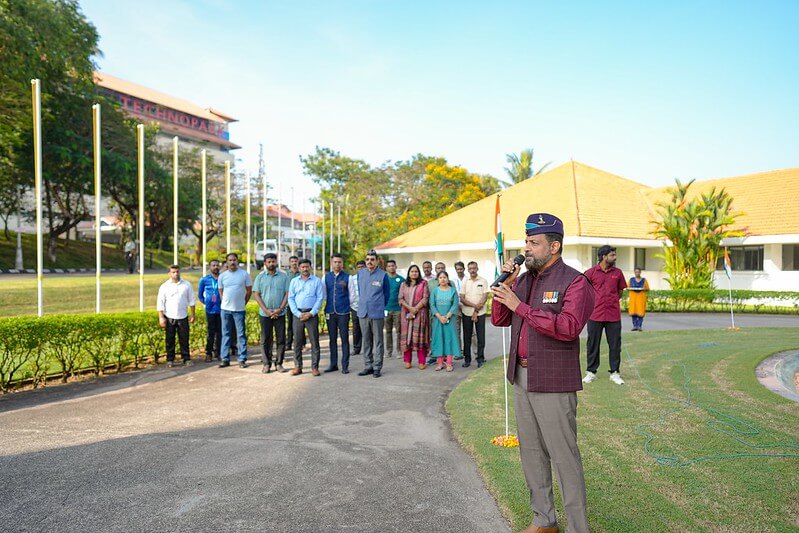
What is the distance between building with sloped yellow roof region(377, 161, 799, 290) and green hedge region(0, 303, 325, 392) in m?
17.7

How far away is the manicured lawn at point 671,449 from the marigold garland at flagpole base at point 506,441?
0.10 m

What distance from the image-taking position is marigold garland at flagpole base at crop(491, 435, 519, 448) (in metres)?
5.62

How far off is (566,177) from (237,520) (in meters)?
28.2

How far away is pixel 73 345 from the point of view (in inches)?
357

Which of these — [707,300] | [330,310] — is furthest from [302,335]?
[707,300]

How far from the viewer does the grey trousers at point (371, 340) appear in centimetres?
959

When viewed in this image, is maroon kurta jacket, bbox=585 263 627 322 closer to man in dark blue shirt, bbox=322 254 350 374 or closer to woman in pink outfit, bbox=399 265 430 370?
woman in pink outfit, bbox=399 265 430 370

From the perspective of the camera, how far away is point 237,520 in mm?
4027

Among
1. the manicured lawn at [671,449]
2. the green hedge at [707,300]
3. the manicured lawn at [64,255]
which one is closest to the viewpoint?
the manicured lawn at [671,449]

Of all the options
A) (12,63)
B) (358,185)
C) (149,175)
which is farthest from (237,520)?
(358,185)

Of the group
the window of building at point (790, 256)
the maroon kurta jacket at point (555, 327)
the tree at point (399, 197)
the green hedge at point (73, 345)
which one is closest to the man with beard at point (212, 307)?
the green hedge at point (73, 345)

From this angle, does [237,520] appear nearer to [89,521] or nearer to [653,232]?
[89,521]

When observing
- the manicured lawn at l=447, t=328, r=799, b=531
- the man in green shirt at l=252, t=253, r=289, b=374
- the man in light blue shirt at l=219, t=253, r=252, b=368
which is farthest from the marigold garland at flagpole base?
the man in light blue shirt at l=219, t=253, r=252, b=368

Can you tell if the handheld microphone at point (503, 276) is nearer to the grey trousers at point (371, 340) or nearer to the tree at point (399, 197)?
the grey trousers at point (371, 340)
